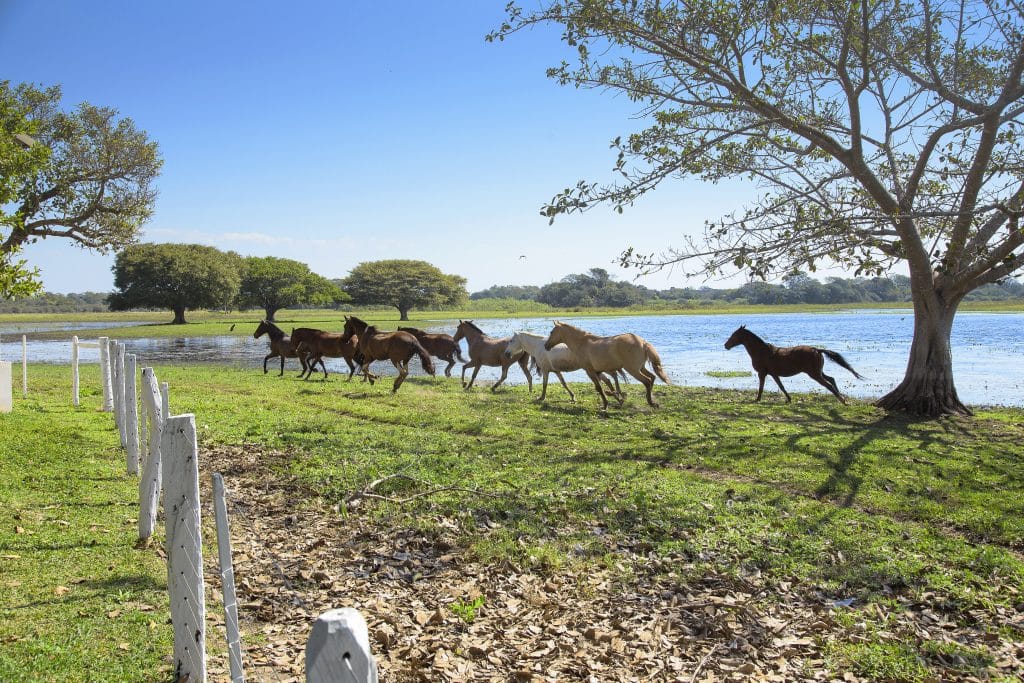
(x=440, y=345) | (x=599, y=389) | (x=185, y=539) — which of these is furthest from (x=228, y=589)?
(x=440, y=345)

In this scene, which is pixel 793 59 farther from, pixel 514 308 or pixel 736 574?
pixel 514 308

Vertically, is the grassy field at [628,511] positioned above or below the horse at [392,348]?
below

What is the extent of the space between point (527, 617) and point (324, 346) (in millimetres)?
18465

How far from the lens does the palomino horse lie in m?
21.9

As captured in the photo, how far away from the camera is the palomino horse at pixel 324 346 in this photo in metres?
21.9

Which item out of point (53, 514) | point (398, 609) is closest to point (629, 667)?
point (398, 609)

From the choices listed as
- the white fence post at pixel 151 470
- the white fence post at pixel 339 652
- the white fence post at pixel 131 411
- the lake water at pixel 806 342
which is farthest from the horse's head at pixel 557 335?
the white fence post at pixel 339 652

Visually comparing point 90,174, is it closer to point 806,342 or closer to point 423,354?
point 423,354

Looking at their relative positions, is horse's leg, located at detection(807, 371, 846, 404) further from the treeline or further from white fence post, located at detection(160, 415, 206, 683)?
the treeline

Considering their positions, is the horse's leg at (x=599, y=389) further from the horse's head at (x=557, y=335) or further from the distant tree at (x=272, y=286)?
the distant tree at (x=272, y=286)

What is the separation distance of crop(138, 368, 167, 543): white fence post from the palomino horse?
1526 cm

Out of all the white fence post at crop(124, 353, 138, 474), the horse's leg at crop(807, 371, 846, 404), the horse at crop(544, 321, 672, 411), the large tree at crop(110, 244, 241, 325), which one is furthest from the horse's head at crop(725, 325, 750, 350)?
the large tree at crop(110, 244, 241, 325)

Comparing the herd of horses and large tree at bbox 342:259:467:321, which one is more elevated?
large tree at bbox 342:259:467:321

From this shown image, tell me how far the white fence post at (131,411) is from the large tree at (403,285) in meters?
75.3
